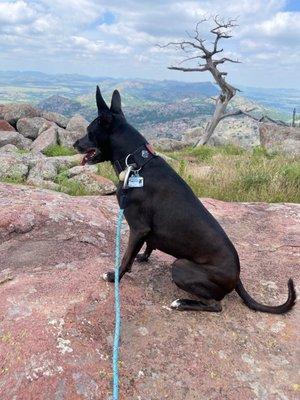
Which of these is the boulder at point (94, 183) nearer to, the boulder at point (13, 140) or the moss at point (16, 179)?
the moss at point (16, 179)

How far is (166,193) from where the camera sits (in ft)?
12.1

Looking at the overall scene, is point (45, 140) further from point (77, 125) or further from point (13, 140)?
point (77, 125)

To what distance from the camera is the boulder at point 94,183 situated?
8.67 m

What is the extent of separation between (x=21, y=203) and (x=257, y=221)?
323 centimetres

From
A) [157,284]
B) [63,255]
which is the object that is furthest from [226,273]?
[63,255]

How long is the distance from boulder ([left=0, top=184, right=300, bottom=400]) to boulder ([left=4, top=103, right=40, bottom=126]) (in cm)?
1940

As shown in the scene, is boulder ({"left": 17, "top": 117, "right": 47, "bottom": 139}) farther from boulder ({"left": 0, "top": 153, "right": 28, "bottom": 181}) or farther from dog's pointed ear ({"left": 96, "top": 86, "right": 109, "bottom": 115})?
dog's pointed ear ({"left": 96, "top": 86, "right": 109, "bottom": 115})

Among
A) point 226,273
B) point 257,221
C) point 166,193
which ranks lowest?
point 257,221

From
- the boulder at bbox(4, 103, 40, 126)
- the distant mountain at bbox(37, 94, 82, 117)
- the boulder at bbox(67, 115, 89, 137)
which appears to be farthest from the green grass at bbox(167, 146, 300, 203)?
the distant mountain at bbox(37, 94, 82, 117)

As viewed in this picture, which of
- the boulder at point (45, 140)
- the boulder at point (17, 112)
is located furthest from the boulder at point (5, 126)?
the boulder at point (45, 140)

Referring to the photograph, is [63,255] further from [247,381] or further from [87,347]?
[247,381]

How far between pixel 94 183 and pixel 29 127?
14136mm

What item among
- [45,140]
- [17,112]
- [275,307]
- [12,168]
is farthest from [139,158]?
[17,112]

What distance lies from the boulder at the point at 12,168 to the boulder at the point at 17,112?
1347 cm
